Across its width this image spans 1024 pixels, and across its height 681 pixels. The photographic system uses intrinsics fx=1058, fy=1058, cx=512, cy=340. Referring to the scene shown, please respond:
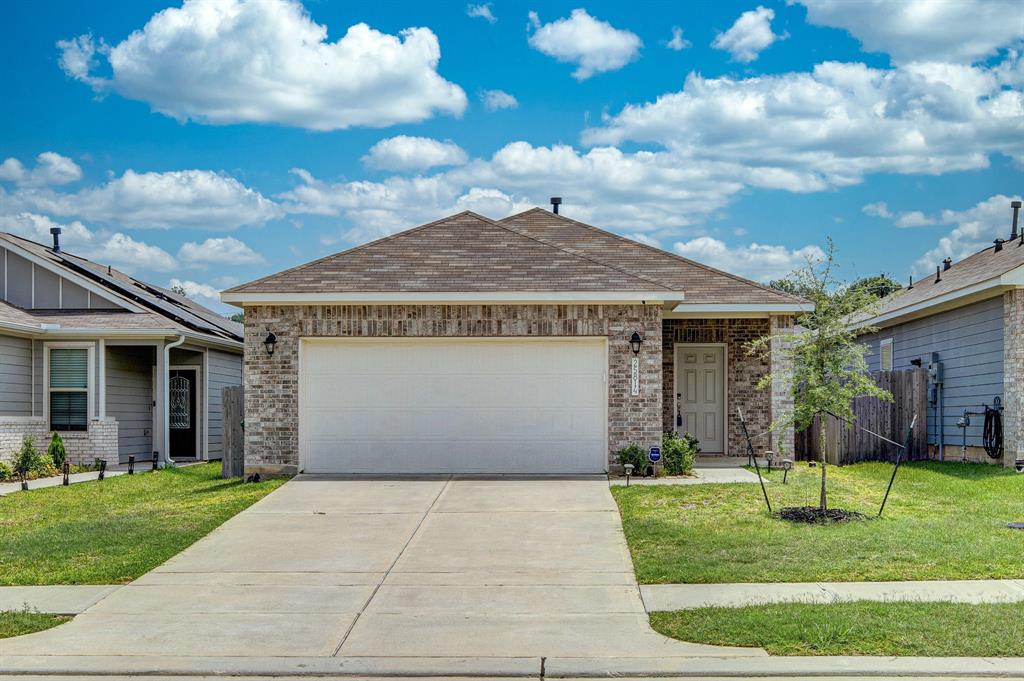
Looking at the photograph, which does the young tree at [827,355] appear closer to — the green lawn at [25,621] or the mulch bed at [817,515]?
the mulch bed at [817,515]

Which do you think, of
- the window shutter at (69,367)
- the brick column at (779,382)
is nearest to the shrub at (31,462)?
the window shutter at (69,367)

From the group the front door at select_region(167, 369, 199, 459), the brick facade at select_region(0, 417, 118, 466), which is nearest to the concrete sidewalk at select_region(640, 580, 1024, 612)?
the brick facade at select_region(0, 417, 118, 466)

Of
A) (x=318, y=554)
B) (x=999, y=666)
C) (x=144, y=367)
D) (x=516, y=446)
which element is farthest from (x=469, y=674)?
(x=144, y=367)

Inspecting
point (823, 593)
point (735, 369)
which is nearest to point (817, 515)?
point (823, 593)

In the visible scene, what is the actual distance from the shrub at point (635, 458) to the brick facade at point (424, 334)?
0.19 meters

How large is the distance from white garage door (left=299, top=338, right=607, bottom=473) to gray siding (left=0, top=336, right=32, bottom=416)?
665cm

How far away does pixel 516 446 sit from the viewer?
646 inches

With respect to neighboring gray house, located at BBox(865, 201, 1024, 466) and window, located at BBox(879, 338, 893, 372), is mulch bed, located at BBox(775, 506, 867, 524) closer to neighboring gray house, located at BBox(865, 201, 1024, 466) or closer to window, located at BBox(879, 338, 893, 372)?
neighboring gray house, located at BBox(865, 201, 1024, 466)

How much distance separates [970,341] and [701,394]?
192 inches

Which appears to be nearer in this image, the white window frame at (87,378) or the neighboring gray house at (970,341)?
the neighboring gray house at (970,341)

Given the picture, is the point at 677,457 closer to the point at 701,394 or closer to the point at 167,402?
the point at 701,394

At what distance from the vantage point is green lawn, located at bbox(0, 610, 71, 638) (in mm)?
8188

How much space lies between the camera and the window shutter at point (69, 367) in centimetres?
2061

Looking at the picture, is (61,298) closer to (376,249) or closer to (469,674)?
(376,249)
